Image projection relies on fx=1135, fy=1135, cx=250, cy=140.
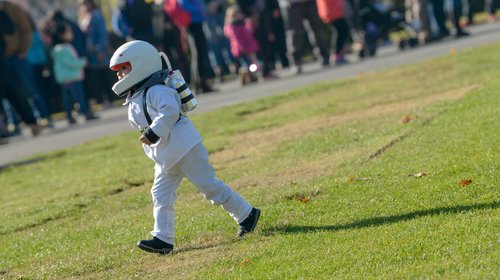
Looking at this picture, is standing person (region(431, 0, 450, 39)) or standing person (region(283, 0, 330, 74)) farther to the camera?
standing person (region(431, 0, 450, 39))

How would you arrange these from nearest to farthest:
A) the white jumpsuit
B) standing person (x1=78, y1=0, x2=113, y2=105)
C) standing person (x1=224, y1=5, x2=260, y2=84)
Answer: the white jumpsuit < standing person (x1=224, y1=5, x2=260, y2=84) < standing person (x1=78, y1=0, x2=113, y2=105)

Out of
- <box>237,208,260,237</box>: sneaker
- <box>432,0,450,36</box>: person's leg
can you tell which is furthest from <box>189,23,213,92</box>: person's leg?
<box>237,208,260,237</box>: sneaker

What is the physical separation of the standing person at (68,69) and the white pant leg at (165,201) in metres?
13.0

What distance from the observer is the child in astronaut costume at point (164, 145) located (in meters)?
7.78

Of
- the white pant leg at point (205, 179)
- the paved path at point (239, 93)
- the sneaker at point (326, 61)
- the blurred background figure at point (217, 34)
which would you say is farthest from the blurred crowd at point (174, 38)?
the white pant leg at point (205, 179)

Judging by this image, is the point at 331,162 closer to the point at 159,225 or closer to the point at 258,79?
the point at 159,225

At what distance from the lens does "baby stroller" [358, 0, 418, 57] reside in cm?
2259

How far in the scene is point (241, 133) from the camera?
44.8 feet

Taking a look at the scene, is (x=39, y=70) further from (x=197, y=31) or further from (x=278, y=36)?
(x=278, y=36)

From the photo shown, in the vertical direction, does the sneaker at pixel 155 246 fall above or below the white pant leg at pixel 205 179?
below

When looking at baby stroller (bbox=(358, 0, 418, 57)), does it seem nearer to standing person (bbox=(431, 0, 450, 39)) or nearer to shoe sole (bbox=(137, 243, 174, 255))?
standing person (bbox=(431, 0, 450, 39))

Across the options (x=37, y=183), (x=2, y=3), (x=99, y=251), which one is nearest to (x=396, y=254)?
(x=99, y=251)

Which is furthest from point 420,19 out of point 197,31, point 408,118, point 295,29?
point 408,118

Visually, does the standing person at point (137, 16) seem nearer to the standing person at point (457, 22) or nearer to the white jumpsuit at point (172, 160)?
the standing person at point (457, 22)
